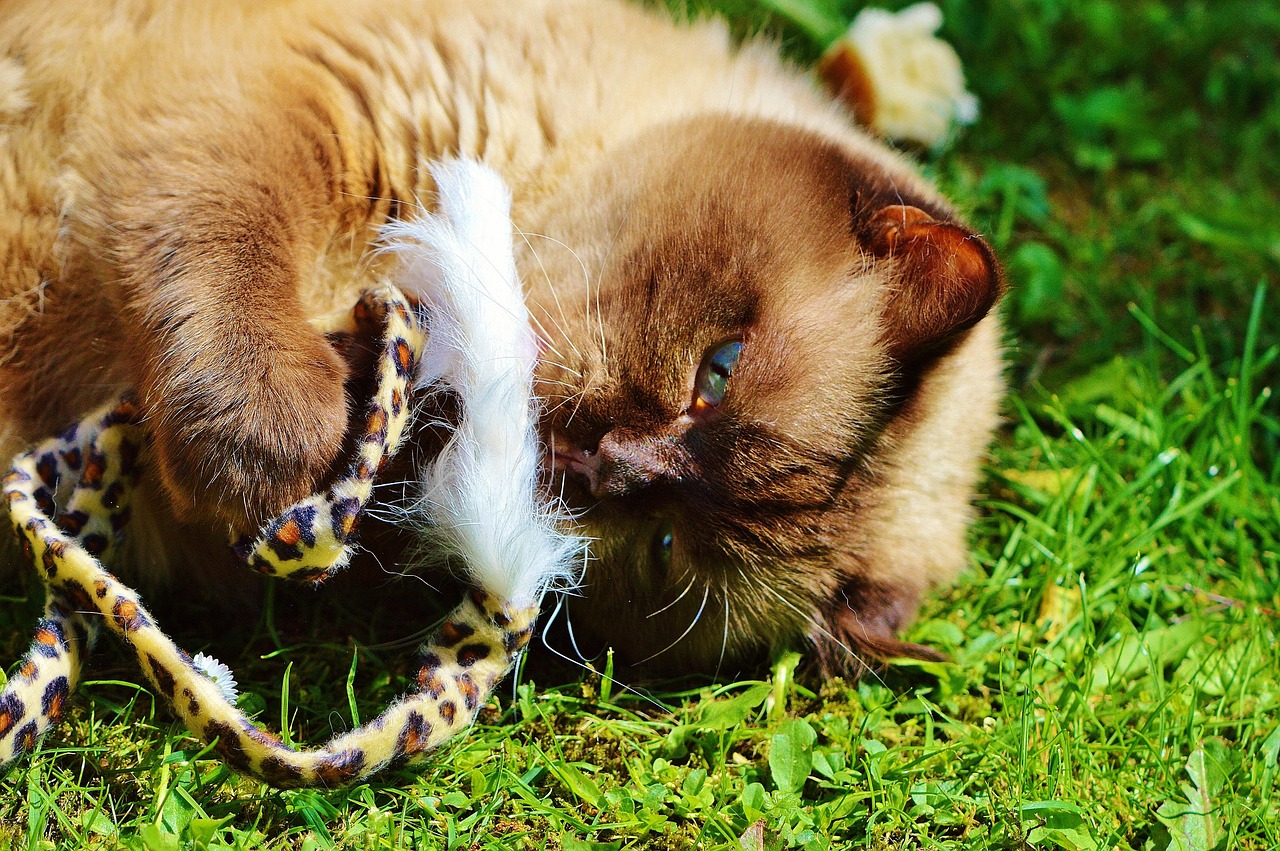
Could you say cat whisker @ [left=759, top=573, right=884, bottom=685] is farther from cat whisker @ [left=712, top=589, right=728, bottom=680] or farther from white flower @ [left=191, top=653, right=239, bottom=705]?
white flower @ [left=191, top=653, right=239, bottom=705]

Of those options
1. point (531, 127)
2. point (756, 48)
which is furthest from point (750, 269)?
point (756, 48)

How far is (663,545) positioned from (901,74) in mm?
2372

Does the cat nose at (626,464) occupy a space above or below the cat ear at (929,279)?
below

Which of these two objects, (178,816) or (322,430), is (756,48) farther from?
(178,816)

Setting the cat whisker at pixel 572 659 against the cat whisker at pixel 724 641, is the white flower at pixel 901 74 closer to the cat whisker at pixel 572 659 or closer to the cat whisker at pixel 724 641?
the cat whisker at pixel 724 641

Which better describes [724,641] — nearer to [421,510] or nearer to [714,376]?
[714,376]

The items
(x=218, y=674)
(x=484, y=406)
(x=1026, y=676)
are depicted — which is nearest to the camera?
(x=218, y=674)

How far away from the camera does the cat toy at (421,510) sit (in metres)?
2.30

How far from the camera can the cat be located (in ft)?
8.46

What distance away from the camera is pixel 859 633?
2910mm

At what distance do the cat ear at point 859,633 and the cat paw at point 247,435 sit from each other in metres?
1.30

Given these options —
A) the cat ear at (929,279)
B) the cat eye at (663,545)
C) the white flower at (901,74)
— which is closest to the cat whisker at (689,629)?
the cat eye at (663,545)

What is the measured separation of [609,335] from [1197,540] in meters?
2.03

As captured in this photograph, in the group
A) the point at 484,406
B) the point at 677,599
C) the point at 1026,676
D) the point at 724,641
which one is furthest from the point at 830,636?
the point at 484,406
